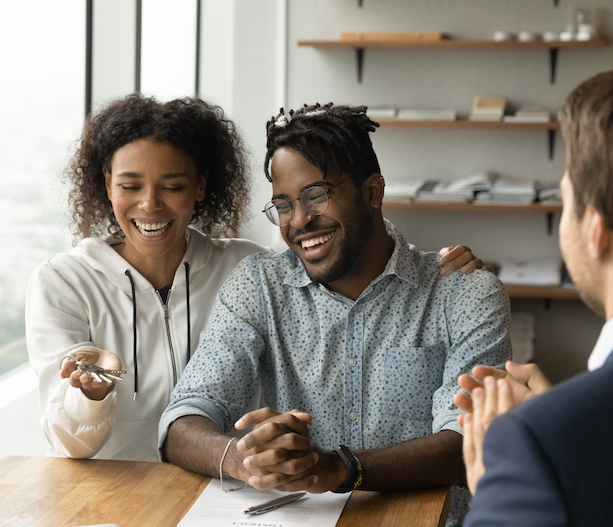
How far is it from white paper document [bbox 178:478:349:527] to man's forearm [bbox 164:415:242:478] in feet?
0.14

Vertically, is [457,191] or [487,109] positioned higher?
[487,109]

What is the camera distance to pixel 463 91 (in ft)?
12.7

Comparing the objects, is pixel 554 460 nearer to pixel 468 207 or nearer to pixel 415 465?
pixel 415 465

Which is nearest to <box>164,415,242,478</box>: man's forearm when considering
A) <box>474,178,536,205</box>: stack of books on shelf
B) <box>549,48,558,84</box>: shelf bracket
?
<box>474,178,536,205</box>: stack of books on shelf

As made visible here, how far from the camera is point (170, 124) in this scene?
1874 millimetres

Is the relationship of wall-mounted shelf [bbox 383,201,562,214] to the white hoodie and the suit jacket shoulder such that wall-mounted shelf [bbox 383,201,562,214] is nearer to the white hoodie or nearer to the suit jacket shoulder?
the white hoodie

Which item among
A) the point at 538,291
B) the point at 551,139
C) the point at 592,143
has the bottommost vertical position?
the point at 538,291

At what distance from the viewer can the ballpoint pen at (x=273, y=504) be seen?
1.22m

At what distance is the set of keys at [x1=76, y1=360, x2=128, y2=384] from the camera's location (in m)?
1.46

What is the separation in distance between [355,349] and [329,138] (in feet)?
1.68

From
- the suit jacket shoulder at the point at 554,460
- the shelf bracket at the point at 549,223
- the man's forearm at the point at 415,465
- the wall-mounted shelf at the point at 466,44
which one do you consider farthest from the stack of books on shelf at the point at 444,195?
the suit jacket shoulder at the point at 554,460

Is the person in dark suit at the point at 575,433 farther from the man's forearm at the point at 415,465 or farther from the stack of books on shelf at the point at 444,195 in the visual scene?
the stack of books on shelf at the point at 444,195

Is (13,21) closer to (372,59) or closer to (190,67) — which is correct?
(190,67)

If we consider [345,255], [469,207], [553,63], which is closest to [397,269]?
[345,255]
